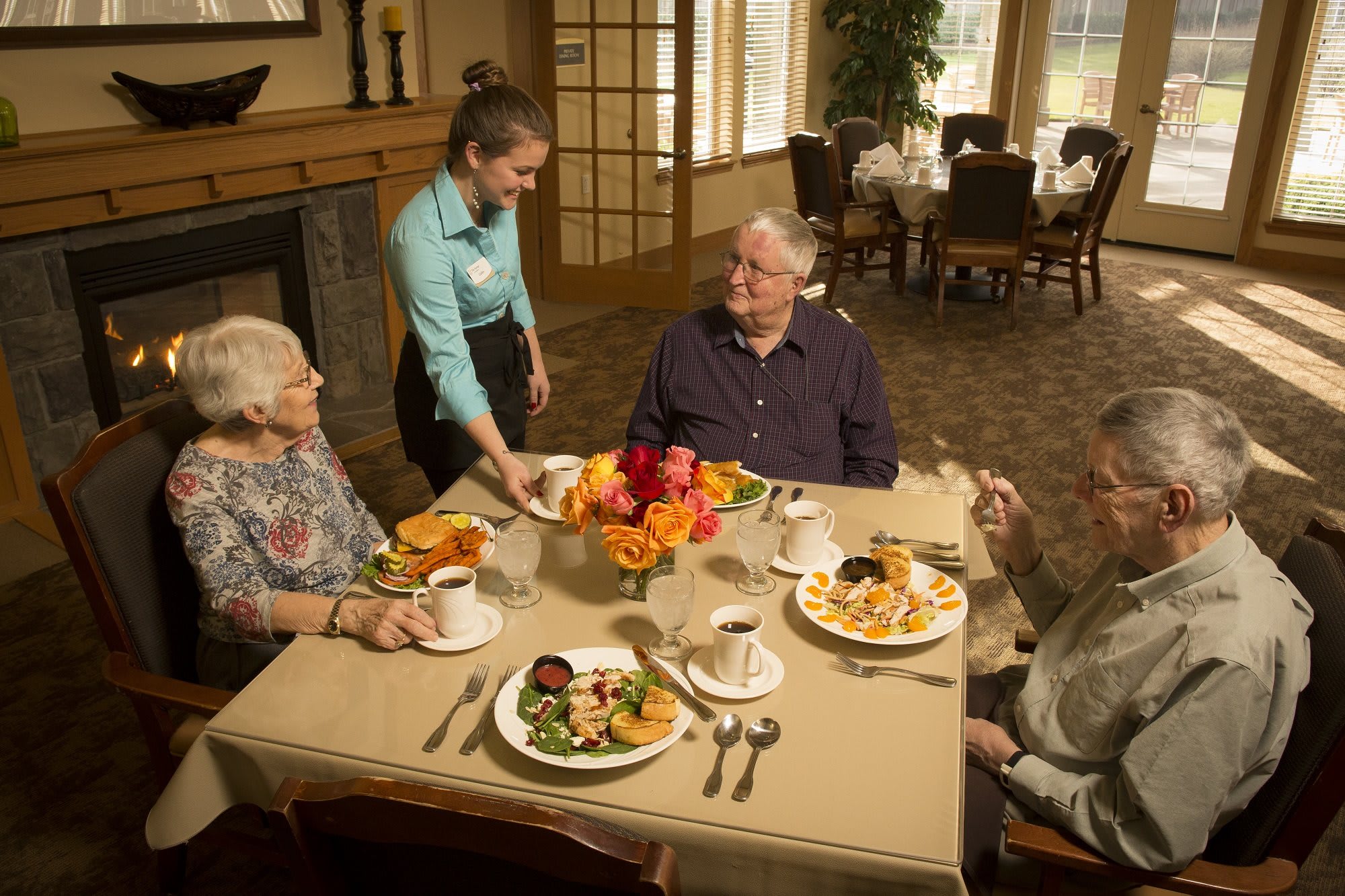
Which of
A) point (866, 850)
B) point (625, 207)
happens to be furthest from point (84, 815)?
point (625, 207)

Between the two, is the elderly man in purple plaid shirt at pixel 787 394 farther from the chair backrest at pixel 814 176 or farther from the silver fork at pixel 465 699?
the chair backrest at pixel 814 176

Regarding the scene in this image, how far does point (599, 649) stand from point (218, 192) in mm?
2889

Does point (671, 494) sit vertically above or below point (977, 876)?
above

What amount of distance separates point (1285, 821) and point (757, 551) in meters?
0.83

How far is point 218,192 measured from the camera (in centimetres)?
374

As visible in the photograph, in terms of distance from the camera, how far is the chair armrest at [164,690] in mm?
1653

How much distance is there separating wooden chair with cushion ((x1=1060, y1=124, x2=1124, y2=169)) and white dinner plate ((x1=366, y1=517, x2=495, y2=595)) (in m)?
5.20

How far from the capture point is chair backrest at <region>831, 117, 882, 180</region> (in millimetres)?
6304

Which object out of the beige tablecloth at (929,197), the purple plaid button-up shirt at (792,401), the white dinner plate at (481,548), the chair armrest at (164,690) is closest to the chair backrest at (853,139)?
the beige tablecloth at (929,197)

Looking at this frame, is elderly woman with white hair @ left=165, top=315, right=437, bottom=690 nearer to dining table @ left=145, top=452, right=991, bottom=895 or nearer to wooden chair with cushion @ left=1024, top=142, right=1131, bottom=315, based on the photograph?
dining table @ left=145, top=452, right=991, bottom=895

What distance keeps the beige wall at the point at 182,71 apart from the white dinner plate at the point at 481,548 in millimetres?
2398

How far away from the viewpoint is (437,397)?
2.40 meters

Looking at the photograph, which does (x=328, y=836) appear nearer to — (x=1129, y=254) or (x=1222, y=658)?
(x=1222, y=658)

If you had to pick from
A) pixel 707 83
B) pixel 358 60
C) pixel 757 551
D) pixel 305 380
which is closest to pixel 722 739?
pixel 757 551
